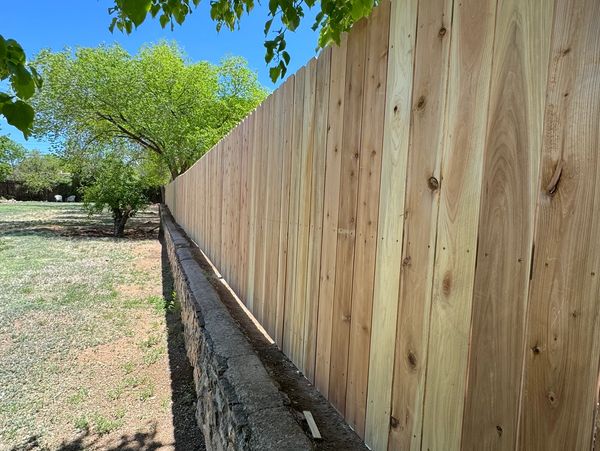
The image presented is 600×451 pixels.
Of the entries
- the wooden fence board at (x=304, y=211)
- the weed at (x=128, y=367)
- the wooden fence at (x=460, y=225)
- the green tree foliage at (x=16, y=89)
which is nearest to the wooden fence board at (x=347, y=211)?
the wooden fence at (x=460, y=225)

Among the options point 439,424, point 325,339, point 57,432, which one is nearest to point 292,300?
point 325,339

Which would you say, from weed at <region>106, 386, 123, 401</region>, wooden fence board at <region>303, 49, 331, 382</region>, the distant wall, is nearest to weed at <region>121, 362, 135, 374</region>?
weed at <region>106, 386, 123, 401</region>

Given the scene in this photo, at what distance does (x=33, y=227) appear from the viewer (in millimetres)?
15281

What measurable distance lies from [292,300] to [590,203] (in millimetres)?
1768

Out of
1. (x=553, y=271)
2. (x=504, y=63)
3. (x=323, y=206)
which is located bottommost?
(x=553, y=271)

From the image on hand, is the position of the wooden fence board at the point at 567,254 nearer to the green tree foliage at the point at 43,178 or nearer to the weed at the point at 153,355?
the weed at the point at 153,355

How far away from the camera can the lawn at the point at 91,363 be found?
2.81 meters

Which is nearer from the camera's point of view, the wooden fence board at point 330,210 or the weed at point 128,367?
the wooden fence board at point 330,210

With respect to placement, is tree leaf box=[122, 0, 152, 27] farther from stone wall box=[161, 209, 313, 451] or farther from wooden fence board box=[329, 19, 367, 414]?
stone wall box=[161, 209, 313, 451]

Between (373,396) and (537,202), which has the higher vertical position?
(537,202)

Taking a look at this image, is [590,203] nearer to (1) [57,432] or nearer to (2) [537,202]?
(2) [537,202]

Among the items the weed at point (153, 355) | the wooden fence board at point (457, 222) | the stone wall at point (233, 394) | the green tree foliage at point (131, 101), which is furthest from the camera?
the green tree foliage at point (131, 101)

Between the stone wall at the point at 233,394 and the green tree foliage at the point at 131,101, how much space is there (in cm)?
1420

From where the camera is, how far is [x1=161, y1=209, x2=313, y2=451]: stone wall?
160 cm
